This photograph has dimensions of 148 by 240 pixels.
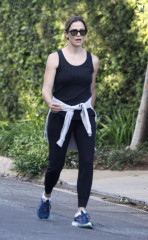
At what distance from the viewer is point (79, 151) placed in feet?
19.4

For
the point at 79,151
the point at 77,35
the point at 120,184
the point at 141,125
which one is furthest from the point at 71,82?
the point at 141,125

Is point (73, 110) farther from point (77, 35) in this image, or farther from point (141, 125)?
point (141, 125)

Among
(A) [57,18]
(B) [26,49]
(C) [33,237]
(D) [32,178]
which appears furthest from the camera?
(B) [26,49]

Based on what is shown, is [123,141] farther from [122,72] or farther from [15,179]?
[15,179]

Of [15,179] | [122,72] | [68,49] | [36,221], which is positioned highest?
[68,49]

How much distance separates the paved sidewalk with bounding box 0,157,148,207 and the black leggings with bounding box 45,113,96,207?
163cm

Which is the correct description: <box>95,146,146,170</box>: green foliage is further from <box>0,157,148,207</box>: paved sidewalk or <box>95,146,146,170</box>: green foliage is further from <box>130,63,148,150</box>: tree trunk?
<box>130,63,148,150</box>: tree trunk

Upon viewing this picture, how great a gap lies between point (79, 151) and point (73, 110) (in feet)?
1.26

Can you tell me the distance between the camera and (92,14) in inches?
447

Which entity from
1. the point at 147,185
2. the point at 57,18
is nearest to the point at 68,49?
the point at 147,185

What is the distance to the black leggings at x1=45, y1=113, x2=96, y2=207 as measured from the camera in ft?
19.2

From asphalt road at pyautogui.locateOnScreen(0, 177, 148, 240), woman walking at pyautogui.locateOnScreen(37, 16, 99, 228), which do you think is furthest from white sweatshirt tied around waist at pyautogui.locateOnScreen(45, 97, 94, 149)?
asphalt road at pyautogui.locateOnScreen(0, 177, 148, 240)

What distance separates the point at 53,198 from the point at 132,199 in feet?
3.16

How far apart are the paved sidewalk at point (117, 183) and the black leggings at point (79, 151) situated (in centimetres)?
163
